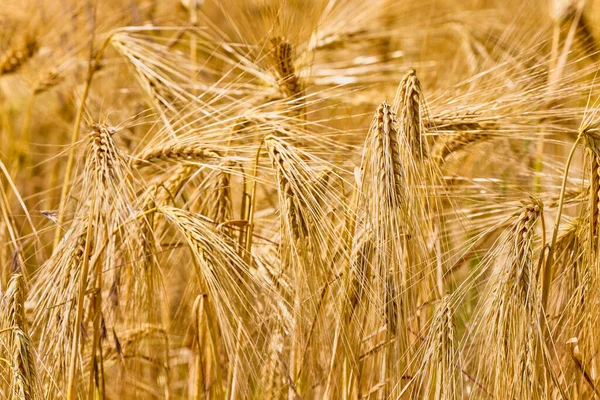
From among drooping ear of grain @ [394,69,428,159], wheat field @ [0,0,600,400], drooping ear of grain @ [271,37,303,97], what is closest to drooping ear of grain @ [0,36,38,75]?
wheat field @ [0,0,600,400]

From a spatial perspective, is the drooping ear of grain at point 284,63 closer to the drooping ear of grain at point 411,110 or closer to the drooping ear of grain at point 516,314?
the drooping ear of grain at point 411,110

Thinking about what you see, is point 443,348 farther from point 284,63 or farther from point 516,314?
point 284,63

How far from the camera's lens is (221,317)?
1.12 m

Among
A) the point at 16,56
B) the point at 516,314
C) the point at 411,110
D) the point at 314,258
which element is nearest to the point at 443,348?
the point at 516,314

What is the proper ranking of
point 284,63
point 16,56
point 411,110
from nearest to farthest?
1. point 411,110
2. point 284,63
3. point 16,56

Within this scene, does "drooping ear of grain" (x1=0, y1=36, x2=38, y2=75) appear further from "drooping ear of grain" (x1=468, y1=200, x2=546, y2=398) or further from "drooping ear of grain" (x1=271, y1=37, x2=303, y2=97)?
"drooping ear of grain" (x1=468, y1=200, x2=546, y2=398)

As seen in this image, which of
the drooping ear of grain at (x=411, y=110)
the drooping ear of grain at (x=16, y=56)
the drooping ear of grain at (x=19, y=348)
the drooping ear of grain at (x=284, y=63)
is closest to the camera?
the drooping ear of grain at (x=19, y=348)

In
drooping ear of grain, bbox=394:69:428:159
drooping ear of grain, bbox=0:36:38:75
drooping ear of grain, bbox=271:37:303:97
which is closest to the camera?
drooping ear of grain, bbox=394:69:428:159

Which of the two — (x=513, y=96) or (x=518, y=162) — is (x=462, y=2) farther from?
(x=513, y=96)

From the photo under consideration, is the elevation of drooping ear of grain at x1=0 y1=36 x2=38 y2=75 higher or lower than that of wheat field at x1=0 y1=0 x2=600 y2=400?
higher

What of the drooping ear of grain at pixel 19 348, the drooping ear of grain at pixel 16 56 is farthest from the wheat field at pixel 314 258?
the drooping ear of grain at pixel 16 56

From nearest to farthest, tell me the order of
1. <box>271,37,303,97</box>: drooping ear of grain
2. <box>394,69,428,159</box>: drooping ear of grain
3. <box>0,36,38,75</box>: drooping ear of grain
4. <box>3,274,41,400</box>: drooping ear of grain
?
1. <box>3,274,41,400</box>: drooping ear of grain
2. <box>394,69,428,159</box>: drooping ear of grain
3. <box>271,37,303,97</box>: drooping ear of grain
4. <box>0,36,38,75</box>: drooping ear of grain

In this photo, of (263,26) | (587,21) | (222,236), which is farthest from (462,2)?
(222,236)

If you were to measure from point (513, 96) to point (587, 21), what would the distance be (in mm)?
788
